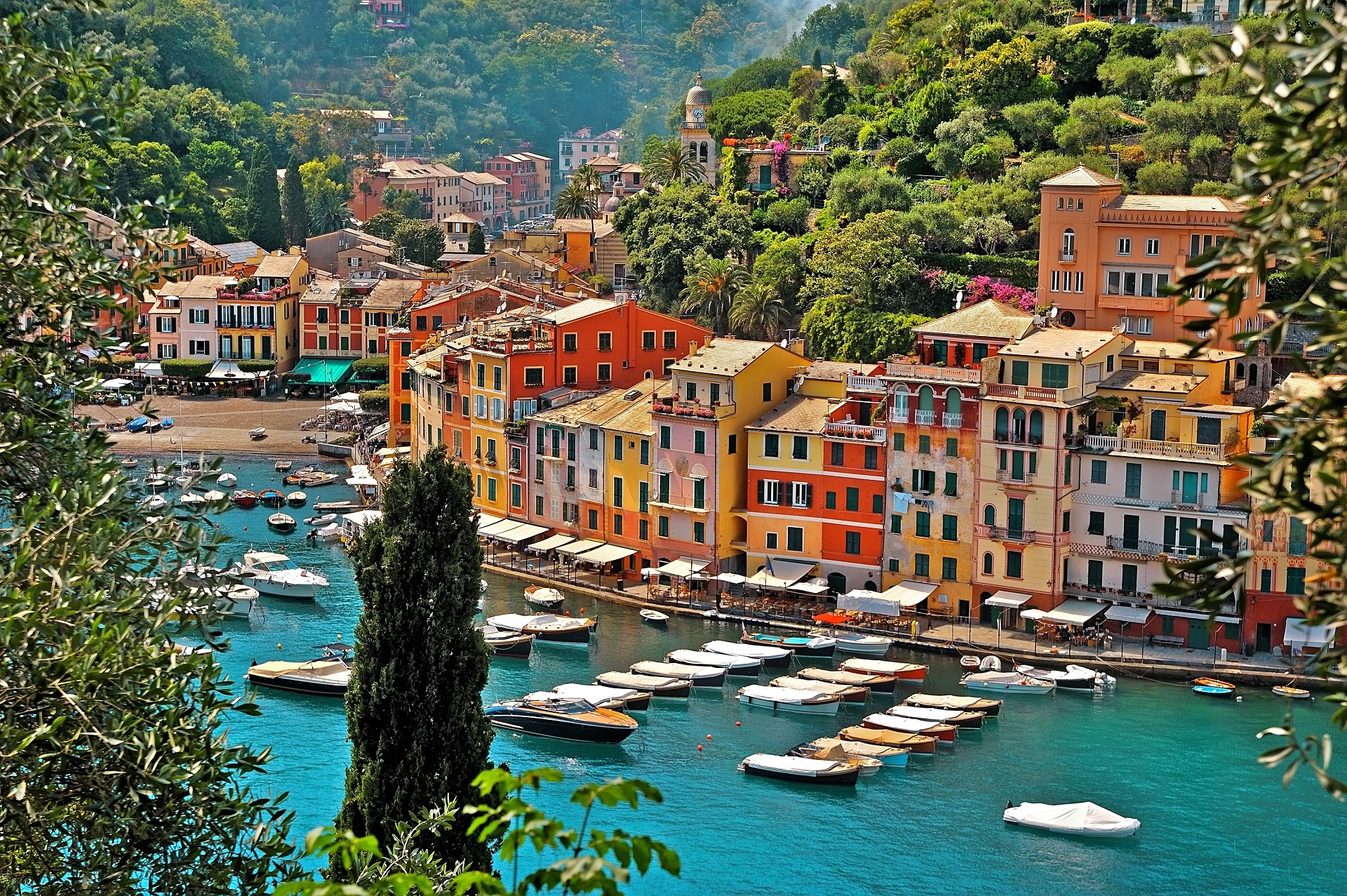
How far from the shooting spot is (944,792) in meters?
42.8

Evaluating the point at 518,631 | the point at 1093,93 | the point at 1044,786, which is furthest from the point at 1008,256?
the point at 1044,786

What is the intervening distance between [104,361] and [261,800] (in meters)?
3.66

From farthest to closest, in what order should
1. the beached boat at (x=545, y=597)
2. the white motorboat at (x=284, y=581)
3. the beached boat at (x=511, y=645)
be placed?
the white motorboat at (x=284, y=581), the beached boat at (x=545, y=597), the beached boat at (x=511, y=645)

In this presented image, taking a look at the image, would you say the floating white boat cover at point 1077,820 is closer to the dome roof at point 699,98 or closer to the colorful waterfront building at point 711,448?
the colorful waterfront building at point 711,448

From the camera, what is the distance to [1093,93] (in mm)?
82750

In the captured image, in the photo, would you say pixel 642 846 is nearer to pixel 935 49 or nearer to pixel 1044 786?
pixel 1044 786

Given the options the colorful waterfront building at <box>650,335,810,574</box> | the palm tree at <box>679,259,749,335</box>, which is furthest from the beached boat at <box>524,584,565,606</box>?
the palm tree at <box>679,259,749,335</box>

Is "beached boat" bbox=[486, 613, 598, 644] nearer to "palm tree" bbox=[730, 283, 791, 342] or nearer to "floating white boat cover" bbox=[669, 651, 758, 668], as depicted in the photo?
"floating white boat cover" bbox=[669, 651, 758, 668]

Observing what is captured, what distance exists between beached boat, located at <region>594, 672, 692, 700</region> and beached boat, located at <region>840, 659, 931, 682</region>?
410cm

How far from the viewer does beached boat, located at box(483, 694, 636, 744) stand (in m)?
46.0

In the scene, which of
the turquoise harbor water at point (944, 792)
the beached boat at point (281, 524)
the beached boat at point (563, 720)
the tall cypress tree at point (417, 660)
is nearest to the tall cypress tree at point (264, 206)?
the beached boat at point (281, 524)

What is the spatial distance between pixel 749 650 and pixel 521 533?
39.8 feet

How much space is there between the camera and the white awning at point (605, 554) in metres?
58.8

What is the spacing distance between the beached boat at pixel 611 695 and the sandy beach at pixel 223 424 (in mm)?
33229
